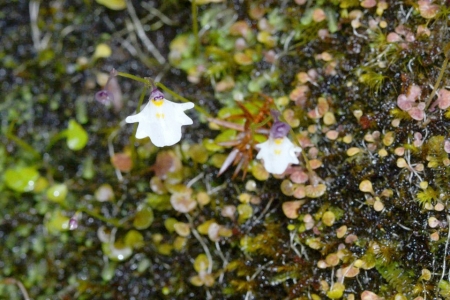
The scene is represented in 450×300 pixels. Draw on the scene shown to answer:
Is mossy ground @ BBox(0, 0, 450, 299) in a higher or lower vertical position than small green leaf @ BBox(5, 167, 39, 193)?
higher

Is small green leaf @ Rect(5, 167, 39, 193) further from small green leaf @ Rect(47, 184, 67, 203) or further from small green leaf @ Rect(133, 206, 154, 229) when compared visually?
small green leaf @ Rect(133, 206, 154, 229)

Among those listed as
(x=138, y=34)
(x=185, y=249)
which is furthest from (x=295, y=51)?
(x=185, y=249)

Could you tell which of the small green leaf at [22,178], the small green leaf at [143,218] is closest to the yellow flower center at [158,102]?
the small green leaf at [143,218]

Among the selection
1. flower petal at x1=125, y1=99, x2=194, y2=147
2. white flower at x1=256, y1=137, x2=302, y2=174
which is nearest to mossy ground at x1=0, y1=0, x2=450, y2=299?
white flower at x1=256, y1=137, x2=302, y2=174

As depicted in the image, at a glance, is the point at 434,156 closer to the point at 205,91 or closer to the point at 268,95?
the point at 268,95

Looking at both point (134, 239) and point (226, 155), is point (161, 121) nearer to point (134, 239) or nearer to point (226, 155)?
point (226, 155)

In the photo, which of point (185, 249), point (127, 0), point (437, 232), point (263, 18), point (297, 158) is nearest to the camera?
point (437, 232)

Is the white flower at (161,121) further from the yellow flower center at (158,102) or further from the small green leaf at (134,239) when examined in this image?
the small green leaf at (134,239)

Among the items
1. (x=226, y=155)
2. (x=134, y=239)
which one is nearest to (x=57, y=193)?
(x=134, y=239)
